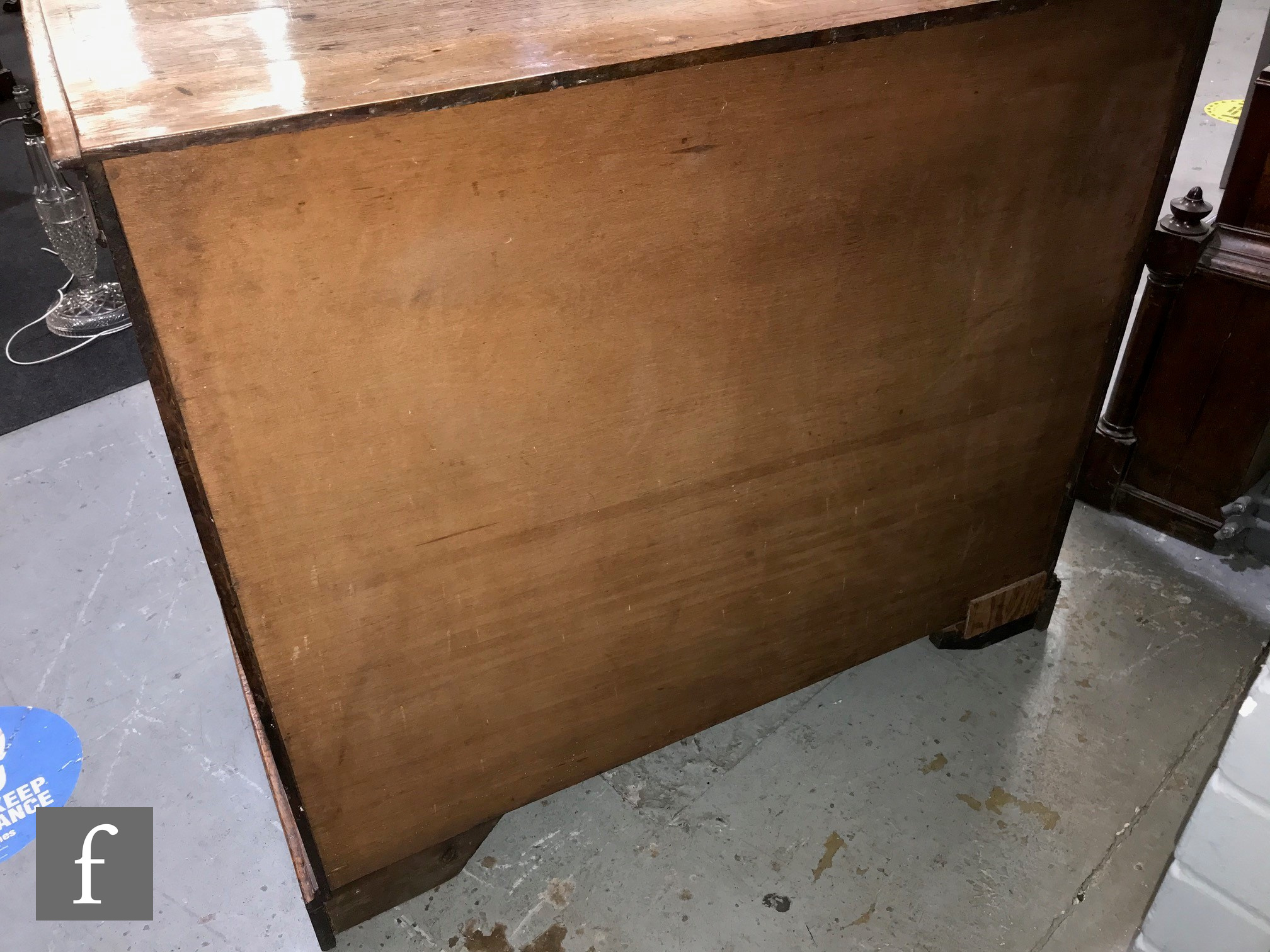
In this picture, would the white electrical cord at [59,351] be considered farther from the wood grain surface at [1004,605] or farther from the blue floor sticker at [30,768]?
the wood grain surface at [1004,605]

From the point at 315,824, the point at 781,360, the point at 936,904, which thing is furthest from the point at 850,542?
the point at 315,824

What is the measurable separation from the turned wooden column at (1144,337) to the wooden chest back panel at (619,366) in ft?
1.43

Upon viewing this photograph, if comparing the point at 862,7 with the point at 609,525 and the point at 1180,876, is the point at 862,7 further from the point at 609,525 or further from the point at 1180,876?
the point at 1180,876

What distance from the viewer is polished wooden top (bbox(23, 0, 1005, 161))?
0.95 meters

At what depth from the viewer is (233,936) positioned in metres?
1.53

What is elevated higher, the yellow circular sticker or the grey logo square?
the yellow circular sticker

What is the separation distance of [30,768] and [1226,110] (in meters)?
4.46

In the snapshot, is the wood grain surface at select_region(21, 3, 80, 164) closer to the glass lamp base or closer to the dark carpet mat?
the dark carpet mat

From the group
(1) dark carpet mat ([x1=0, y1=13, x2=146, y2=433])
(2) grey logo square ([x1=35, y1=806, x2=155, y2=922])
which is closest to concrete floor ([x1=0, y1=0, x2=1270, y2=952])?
(2) grey logo square ([x1=35, y1=806, x2=155, y2=922])

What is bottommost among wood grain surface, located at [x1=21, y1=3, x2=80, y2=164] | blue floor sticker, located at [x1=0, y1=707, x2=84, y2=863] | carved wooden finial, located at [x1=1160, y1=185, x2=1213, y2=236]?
blue floor sticker, located at [x1=0, y1=707, x2=84, y2=863]

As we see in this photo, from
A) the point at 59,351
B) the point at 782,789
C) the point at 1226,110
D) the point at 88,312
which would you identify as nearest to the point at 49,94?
the point at 782,789

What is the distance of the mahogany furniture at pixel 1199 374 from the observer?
6.08 ft

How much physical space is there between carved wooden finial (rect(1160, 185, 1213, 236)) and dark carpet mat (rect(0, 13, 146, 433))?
2107 millimetres

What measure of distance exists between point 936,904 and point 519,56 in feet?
4.35
